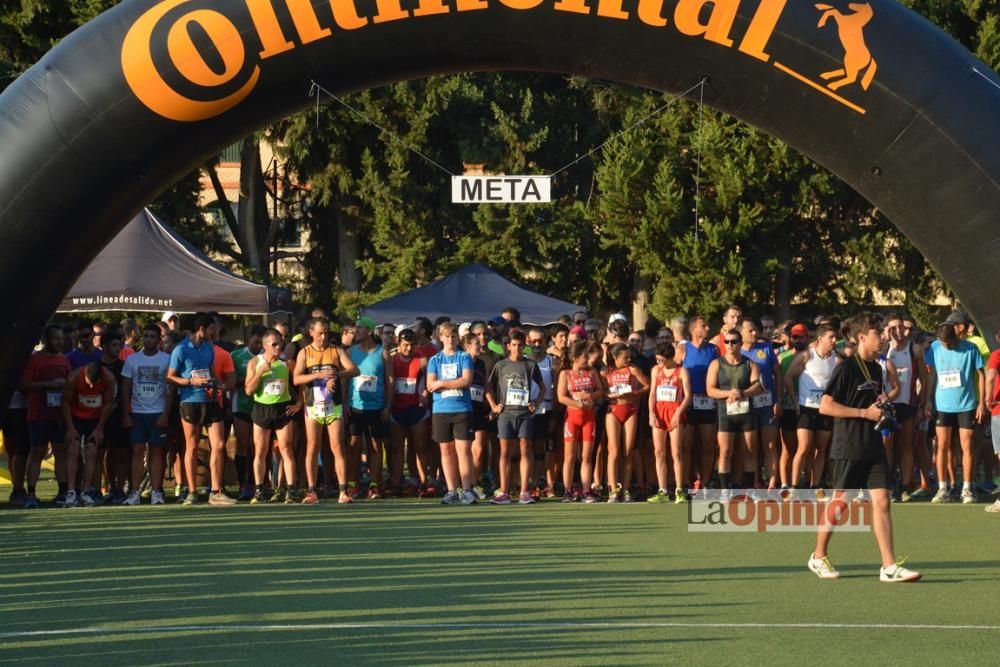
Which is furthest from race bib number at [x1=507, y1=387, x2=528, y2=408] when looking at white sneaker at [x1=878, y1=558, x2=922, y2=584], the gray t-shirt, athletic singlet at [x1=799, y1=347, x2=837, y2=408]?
white sneaker at [x1=878, y1=558, x2=922, y2=584]

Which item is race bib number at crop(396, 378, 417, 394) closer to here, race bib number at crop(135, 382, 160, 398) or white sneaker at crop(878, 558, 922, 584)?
race bib number at crop(135, 382, 160, 398)

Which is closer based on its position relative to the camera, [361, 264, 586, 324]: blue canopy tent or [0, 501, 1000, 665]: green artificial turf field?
[0, 501, 1000, 665]: green artificial turf field

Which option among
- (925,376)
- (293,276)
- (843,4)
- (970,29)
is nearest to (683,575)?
(843,4)

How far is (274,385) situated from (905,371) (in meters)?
6.48

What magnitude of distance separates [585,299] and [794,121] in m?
25.1

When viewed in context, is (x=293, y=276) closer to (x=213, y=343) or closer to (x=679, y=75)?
(x=213, y=343)

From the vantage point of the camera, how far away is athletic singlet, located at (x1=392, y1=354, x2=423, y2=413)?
15.0 m

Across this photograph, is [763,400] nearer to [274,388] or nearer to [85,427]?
[274,388]

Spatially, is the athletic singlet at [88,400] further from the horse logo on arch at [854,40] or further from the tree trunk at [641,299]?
the tree trunk at [641,299]

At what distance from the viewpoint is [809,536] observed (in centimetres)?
1162

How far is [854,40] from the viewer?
10.3m

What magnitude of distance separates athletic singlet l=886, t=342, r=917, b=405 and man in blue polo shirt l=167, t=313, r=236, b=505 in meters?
6.82

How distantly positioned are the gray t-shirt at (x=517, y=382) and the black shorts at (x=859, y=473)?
18.2 feet

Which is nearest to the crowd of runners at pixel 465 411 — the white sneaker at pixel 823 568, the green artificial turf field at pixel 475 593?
the green artificial turf field at pixel 475 593
